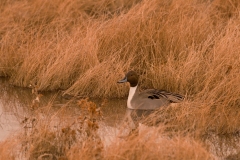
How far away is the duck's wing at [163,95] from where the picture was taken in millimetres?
7883

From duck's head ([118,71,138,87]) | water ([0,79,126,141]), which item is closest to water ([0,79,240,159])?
water ([0,79,126,141])

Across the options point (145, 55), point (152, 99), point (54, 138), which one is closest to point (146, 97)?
point (152, 99)

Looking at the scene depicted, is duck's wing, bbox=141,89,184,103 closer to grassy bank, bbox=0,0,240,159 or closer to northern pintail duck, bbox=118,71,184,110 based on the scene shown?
northern pintail duck, bbox=118,71,184,110

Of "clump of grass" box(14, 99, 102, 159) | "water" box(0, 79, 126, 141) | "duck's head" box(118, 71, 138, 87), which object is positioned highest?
"duck's head" box(118, 71, 138, 87)

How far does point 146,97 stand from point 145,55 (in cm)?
105

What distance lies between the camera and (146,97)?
26.6 ft

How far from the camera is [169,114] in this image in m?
7.38

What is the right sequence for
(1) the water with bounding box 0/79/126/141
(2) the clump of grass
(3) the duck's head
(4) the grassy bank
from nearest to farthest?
(2) the clump of grass
(1) the water with bounding box 0/79/126/141
(4) the grassy bank
(3) the duck's head

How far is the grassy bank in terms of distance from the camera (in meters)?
8.12

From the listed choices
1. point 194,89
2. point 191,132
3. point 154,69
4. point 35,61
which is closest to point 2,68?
point 35,61

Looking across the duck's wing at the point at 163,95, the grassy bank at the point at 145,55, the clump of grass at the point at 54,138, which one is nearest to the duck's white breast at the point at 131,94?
the duck's wing at the point at 163,95

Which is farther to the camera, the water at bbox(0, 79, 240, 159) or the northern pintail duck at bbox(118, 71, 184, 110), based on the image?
the northern pintail duck at bbox(118, 71, 184, 110)

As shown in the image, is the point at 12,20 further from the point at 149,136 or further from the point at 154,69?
the point at 149,136

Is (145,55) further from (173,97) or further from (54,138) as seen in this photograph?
(54,138)
